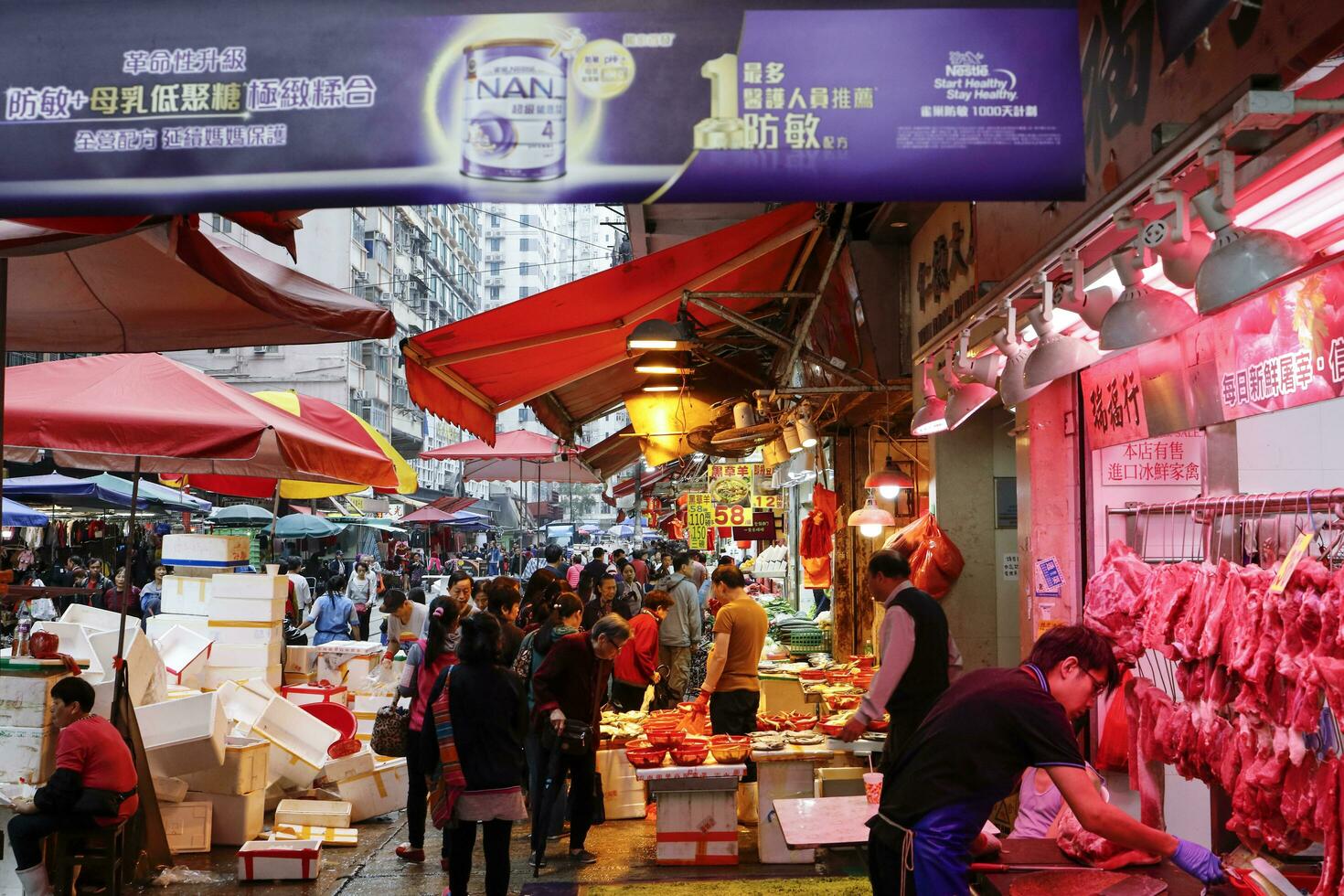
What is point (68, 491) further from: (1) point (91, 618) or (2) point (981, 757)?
(2) point (981, 757)

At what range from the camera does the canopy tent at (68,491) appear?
1962 centimetres

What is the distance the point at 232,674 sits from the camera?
11.4 m

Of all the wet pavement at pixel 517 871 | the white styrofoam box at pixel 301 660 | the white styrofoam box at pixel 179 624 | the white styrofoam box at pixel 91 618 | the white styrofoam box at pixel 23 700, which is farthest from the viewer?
the white styrofoam box at pixel 301 660

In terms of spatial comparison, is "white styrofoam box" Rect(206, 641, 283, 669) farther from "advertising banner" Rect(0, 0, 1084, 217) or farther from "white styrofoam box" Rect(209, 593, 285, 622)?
"advertising banner" Rect(0, 0, 1084, 217)

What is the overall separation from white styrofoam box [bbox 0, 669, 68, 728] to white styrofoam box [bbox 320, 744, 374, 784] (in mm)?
3085

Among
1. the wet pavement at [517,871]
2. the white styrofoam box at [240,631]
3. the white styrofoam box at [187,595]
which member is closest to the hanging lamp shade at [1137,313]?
the wet pavement at [517,871]

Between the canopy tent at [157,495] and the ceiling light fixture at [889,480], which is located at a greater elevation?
the canopy tent at [157,495]

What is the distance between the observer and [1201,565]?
409 centimetres

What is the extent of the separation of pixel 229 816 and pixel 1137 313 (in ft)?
25.6

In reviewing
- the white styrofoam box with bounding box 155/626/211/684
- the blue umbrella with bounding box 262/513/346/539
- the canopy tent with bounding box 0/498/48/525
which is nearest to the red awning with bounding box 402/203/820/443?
the white styrofoam box with bounding box 155/626/211/684

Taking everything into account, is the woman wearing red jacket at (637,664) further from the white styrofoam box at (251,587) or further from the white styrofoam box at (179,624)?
the white styrofoam box at (179,624)

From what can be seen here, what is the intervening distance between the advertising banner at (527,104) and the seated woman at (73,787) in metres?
4.37

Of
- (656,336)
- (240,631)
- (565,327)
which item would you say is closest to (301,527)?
(240,631)

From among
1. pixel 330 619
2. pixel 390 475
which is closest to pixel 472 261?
pixel 330 619
